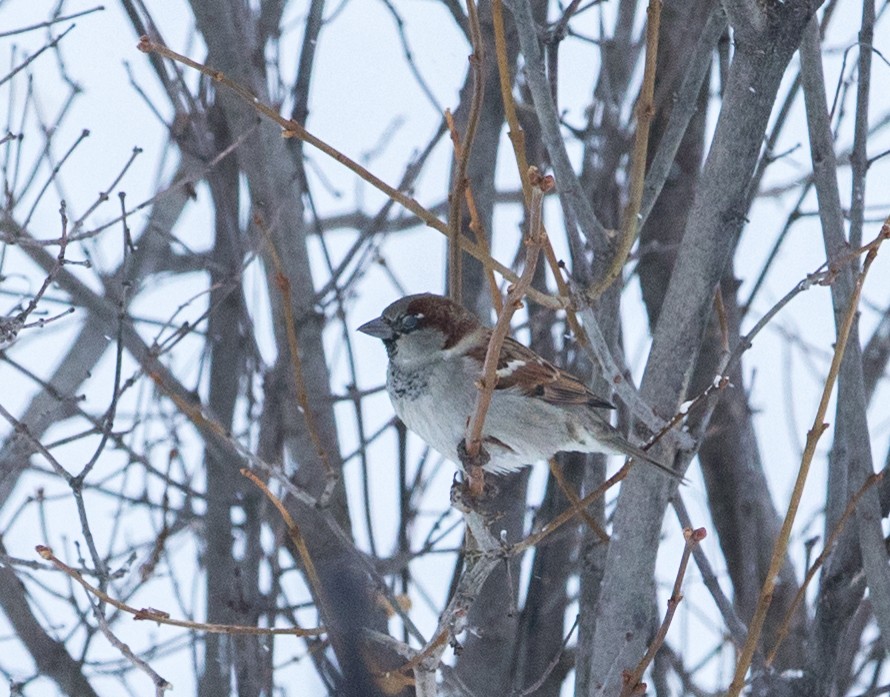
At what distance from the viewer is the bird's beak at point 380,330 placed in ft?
10.0

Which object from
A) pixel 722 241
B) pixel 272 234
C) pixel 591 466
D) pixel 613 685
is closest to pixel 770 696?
pixel 613 685

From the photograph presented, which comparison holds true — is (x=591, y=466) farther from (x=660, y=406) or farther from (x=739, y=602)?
(x=739, y=602)

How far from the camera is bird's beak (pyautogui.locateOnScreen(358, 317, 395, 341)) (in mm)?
3059

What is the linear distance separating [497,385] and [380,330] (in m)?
0.34

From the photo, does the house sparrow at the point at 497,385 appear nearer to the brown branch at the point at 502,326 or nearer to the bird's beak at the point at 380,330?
the bird's beak at the point at 380,330

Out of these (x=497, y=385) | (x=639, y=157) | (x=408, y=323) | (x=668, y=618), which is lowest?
(x=668, y=618)

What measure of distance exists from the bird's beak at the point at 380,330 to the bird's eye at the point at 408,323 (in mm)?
36

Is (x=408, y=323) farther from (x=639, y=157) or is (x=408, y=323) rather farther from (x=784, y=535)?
(x=784, y=535)

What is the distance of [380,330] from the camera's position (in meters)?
3.06

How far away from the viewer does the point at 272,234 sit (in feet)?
12.1

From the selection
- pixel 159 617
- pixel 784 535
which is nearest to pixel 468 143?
pixel 784 535

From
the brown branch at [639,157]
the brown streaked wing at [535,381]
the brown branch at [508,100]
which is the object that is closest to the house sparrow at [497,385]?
the brown streaked wing at [535,381]

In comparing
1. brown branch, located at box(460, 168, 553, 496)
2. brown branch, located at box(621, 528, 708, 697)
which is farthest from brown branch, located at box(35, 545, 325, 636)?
brown branch, located at box(621, 528, 708, 697)

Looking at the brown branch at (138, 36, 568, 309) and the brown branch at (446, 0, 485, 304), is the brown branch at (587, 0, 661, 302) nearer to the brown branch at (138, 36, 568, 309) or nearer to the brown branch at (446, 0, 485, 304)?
the brown branch at (138, 36, 568, 309)
